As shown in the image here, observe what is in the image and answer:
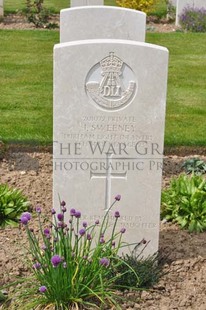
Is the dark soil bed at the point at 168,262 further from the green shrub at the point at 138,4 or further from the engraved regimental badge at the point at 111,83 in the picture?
the green shrub at the point at 138,4

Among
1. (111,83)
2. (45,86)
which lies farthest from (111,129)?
(45,86)

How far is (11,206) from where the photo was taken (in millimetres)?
5418

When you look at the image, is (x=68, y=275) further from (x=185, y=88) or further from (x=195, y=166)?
(x=185, y=88)

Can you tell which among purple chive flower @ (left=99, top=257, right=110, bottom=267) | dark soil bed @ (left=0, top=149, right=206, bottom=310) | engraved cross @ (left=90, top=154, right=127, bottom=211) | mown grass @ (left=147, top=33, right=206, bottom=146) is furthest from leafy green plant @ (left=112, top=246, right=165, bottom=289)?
mown grass @ (left=147, top=33, right=206, bottom=146)

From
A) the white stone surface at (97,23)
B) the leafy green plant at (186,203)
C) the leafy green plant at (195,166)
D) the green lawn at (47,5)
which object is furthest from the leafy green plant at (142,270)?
the green lawn at (47,5)

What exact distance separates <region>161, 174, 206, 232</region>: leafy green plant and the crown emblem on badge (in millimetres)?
1468

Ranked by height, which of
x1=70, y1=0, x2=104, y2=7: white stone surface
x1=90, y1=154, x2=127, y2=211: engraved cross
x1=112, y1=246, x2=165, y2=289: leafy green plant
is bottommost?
x1=112, y1=246, x2=165, y2=289: leafy green plant

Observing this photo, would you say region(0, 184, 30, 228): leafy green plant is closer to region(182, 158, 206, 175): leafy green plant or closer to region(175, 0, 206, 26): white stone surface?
region(182, 158, 206, 175): leafy green plant

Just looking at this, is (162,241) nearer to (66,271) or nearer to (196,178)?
(196,178)

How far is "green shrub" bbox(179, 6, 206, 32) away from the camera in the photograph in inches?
543

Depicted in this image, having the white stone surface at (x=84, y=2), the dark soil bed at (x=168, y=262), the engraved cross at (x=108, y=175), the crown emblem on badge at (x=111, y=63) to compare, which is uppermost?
the crown emblem on badge at (x=111, y=63)

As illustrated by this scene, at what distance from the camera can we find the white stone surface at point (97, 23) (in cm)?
658

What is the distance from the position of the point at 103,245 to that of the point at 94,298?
1.10 ft

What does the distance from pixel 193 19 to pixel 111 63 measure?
10.0 m
